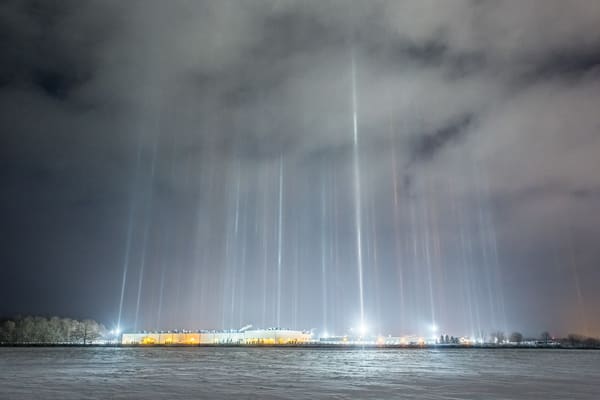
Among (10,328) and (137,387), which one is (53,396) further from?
(10,328)

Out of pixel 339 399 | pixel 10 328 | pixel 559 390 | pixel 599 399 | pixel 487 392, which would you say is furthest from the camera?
pixel 10 328

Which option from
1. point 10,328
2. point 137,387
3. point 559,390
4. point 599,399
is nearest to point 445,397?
point 599,399

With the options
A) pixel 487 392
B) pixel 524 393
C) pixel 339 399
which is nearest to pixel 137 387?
pixel 339 399

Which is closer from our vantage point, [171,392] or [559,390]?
[171,392]

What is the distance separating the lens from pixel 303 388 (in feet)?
88.1

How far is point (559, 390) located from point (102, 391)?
2647 centimetres

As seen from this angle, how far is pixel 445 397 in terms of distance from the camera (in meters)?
22.5

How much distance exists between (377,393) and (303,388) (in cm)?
483

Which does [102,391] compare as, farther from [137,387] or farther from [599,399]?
[599,399]

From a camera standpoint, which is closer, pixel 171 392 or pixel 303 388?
pixel 171 392

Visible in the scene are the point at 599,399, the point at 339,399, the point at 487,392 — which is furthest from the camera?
the point at 487,392

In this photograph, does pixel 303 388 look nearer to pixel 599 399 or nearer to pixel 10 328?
pixel 599 399

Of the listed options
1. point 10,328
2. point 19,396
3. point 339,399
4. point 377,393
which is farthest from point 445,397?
point 10,328

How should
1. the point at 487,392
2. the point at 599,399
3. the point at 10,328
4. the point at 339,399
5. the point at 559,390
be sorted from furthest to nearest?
the point at 10,328
the point at 559,390
the point at 487,392
the point at 599,399
the point at 339,399
